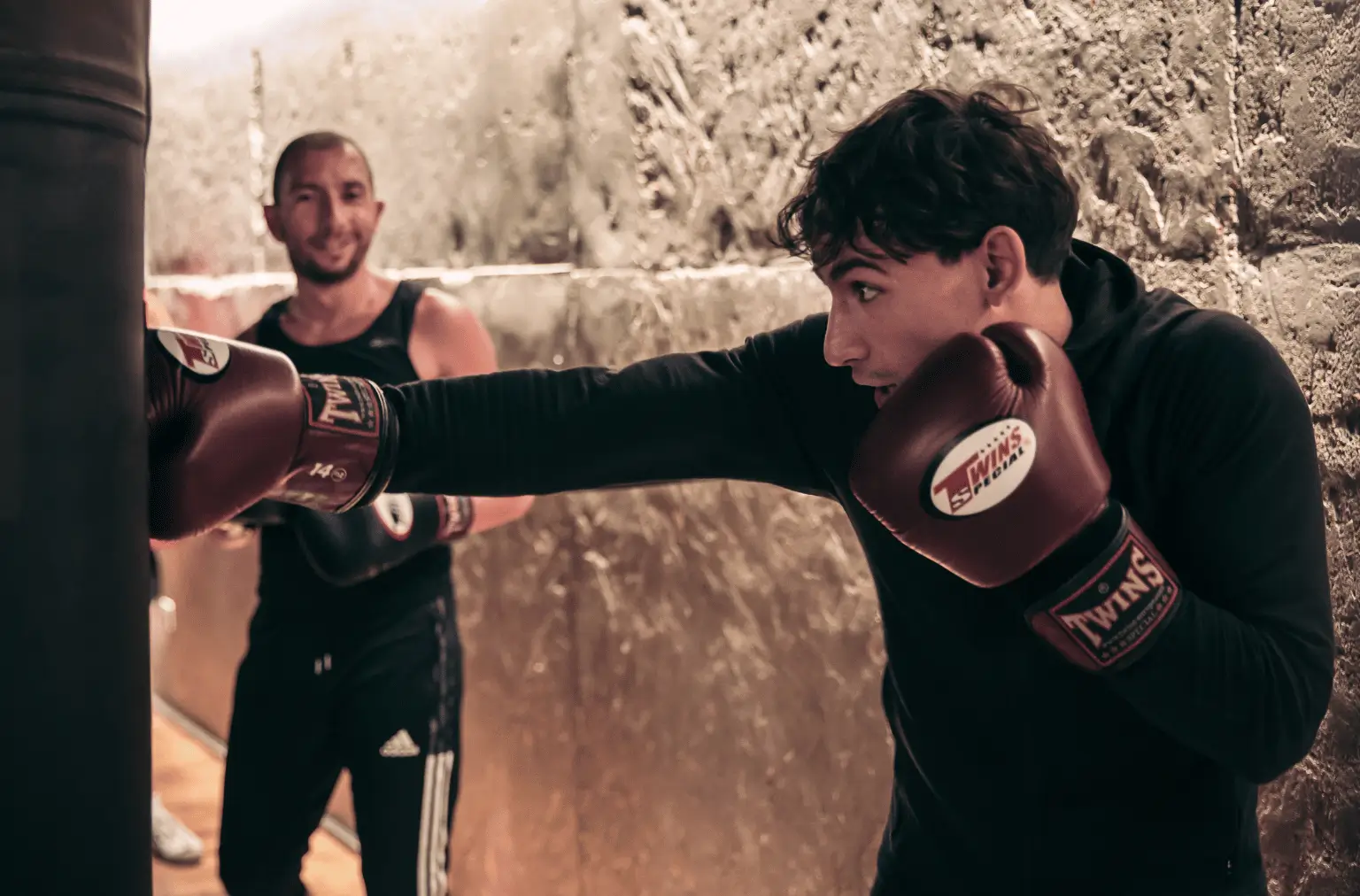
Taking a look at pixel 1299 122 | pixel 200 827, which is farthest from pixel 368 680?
pixel 200 827

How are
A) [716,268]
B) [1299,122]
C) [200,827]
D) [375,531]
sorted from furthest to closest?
[200,827] → [716,268] → [375,531] → [1299,122]

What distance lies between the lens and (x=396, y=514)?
231 cm

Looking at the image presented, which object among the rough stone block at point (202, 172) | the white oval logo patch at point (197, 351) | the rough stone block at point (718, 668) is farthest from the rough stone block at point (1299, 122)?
the rough stone block at point (202, 172)

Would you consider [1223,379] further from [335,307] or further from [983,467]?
[335,307]

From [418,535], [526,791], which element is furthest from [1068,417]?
[526,791]

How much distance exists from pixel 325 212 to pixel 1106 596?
2.06 m

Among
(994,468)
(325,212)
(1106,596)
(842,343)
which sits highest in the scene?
(325,212)

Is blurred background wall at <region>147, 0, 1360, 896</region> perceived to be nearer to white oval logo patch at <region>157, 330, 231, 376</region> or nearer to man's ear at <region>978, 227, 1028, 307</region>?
man's ear at <region>978, 227, 1028, 307</region>

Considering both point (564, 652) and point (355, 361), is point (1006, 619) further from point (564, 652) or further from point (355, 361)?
point (564, 652)

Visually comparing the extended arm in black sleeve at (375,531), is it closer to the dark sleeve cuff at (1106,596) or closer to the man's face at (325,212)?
the man's face at (325,212)

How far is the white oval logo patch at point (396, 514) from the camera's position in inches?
89.4

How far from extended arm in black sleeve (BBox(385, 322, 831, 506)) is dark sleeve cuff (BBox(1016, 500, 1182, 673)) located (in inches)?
15.7

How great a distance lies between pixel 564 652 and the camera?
3090 millimetres

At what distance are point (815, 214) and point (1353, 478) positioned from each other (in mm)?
886
